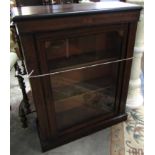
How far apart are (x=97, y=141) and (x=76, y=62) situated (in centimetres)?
69

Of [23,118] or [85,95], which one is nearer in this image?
[85,95]

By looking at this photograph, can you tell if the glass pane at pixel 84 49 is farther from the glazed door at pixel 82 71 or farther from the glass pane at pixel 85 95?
the glass pane at pixel 85 95

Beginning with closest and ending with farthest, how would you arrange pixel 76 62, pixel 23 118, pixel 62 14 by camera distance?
pixel 62 14, pixel 76 62, pixel 23 118

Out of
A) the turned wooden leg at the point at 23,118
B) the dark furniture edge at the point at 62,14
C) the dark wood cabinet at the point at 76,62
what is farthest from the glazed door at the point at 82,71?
the turned wooden leg at the point at 23,118

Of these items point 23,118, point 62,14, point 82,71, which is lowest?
point 23,118

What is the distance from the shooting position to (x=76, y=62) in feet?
3.82

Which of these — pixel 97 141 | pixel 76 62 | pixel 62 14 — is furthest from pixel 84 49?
pixel 97 141

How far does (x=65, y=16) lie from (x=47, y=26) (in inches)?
4.5

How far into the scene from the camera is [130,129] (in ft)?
4.82

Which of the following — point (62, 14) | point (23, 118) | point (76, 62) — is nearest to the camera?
point (62, 14)

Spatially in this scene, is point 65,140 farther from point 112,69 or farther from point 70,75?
point 112,69

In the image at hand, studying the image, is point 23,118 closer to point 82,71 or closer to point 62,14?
point 82,71

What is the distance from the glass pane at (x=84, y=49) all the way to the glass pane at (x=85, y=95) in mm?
105
